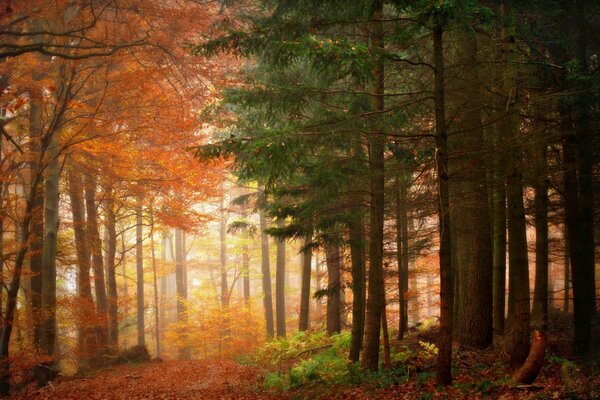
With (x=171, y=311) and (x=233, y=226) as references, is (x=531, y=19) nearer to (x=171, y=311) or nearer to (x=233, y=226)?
(x=233, y=226)

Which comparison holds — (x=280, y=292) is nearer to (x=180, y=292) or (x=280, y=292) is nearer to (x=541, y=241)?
(x=180, y=292)

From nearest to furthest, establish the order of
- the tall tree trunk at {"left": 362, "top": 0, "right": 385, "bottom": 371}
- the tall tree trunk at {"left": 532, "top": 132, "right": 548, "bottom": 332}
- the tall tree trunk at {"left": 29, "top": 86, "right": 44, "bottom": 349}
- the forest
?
the forest → the tall tree trunk at {"left": 362, "top": 0, "right": 385, "bottom": 371} → the tall tree trunk at {"left": 532, "top": 132, "right": 548, "bottom": 332} → the tall tree trunk at {"left": 29, "top": 86, "right": 44, "bottom": 349}

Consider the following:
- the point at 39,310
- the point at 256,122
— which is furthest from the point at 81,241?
the point at 256,122

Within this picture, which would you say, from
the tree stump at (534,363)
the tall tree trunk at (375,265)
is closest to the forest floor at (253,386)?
the tree stump at (534,363)

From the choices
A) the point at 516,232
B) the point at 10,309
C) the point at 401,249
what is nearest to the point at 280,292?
the point at 401,249

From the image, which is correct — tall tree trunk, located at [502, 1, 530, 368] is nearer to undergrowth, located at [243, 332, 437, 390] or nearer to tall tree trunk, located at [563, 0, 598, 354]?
undergrowth, located at [243, 332, 437, 390]

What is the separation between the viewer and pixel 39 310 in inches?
477

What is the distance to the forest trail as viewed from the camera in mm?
10273

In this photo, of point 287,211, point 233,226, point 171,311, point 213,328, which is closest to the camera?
point 287,211

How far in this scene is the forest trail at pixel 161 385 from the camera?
10.3 m

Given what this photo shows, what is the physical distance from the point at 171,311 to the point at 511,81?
125 ft

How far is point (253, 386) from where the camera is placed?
1117 cm

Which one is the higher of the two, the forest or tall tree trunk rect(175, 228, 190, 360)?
the forest

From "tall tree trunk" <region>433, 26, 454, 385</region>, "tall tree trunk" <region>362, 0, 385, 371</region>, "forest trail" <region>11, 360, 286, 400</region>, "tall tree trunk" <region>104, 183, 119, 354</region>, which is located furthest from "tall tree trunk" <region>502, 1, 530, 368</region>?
"tall tree trunk" <region>104, 183, 119, 354</region>
